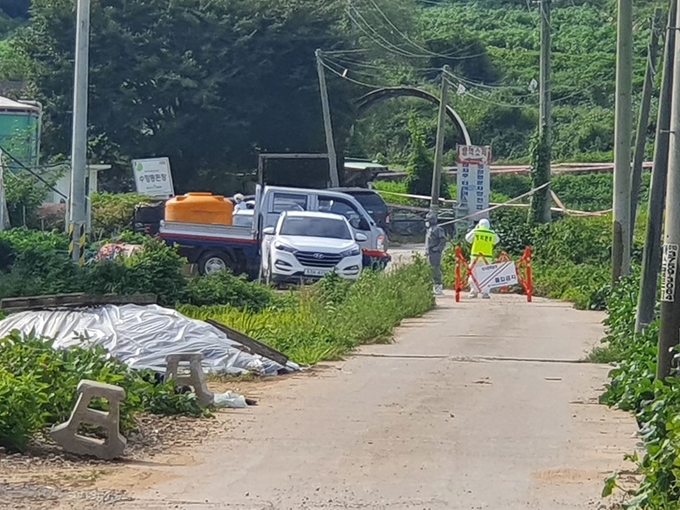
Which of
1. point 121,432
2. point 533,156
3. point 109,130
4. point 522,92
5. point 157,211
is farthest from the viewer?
point 522,92

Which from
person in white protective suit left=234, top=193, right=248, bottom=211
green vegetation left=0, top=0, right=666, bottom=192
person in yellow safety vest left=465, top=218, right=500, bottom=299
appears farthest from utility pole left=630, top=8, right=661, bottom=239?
green vegetation left=0, top=0, right=666, bottom=192

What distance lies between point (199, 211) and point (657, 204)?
62.4 ft

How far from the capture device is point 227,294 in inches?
890

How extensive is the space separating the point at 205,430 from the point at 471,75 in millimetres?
66581

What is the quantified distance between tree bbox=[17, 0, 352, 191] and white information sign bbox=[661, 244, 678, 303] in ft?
139

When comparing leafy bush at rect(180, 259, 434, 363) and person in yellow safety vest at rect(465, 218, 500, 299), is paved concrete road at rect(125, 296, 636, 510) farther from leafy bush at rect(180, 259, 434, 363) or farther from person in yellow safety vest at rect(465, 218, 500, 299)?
person in yellow safety vest at rect(465, 218, 500, 299)

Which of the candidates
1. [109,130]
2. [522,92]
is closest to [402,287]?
[109,130]

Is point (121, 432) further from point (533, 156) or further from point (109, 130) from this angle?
point (109, 130)

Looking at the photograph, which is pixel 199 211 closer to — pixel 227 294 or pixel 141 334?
pixel 227 294

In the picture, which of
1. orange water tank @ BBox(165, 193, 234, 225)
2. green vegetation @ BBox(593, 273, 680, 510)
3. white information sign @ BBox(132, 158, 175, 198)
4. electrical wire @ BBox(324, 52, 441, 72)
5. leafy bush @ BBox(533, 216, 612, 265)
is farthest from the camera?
electrical wire @ BBox(324, 52, 441, 72)

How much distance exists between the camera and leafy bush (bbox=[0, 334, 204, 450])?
32.0 feet

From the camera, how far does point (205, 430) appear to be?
11.2 meters

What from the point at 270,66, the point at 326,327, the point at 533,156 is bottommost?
the point at 326,327

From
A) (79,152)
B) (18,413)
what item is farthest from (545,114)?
(18,413)
